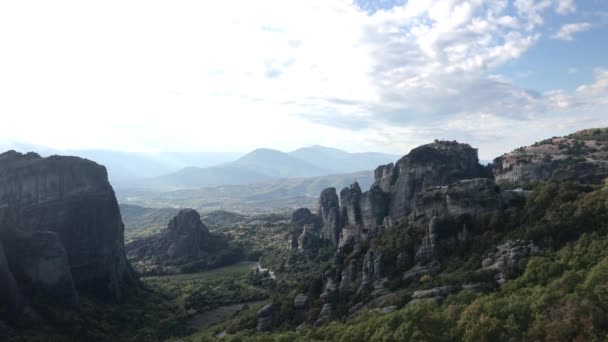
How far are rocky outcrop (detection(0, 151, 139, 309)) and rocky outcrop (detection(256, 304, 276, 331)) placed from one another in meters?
34.3

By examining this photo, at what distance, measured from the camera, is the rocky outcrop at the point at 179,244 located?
14899 centimetres

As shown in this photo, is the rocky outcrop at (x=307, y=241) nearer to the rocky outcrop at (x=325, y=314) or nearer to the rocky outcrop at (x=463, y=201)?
the rocky outcrop at (x=463, y=201)

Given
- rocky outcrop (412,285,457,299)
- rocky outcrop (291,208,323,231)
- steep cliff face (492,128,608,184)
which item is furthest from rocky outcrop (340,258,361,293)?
rocky outcrop (291,208,323,231)

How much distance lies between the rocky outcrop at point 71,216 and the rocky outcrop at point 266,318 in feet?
113

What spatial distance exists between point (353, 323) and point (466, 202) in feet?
74.2

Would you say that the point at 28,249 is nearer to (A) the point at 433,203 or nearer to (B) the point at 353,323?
(B) the point at 353,323

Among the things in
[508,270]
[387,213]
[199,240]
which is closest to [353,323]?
[508,270]

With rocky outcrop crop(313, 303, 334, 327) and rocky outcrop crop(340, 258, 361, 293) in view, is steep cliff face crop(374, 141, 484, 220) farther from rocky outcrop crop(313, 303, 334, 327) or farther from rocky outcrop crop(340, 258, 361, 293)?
rocky outcrop crop(313, 303, 334, 327)

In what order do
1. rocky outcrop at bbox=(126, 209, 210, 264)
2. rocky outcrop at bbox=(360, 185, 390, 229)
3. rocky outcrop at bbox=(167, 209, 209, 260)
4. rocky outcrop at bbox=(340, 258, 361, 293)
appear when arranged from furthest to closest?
rocky outcrop at bbox=(167, 209, 209, 260), rocky outcrop at bbox=(126, 209, 210, 264), rocky outcrop at bbox=(360, 185, 390, 229), rocky outcrop at bbox=(340, 258, 361, 293)

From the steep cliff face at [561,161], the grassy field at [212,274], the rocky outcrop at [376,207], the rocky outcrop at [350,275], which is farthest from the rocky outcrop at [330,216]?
the rocky outcrop at [350,275]

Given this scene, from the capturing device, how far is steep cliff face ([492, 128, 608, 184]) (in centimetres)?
8650

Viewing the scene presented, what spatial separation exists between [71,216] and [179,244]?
6291 cm

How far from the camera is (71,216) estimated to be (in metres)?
90.0

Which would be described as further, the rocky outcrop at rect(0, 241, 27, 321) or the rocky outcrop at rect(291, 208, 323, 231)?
the rocky outcrop at rect(291, 208, 323, 231)
